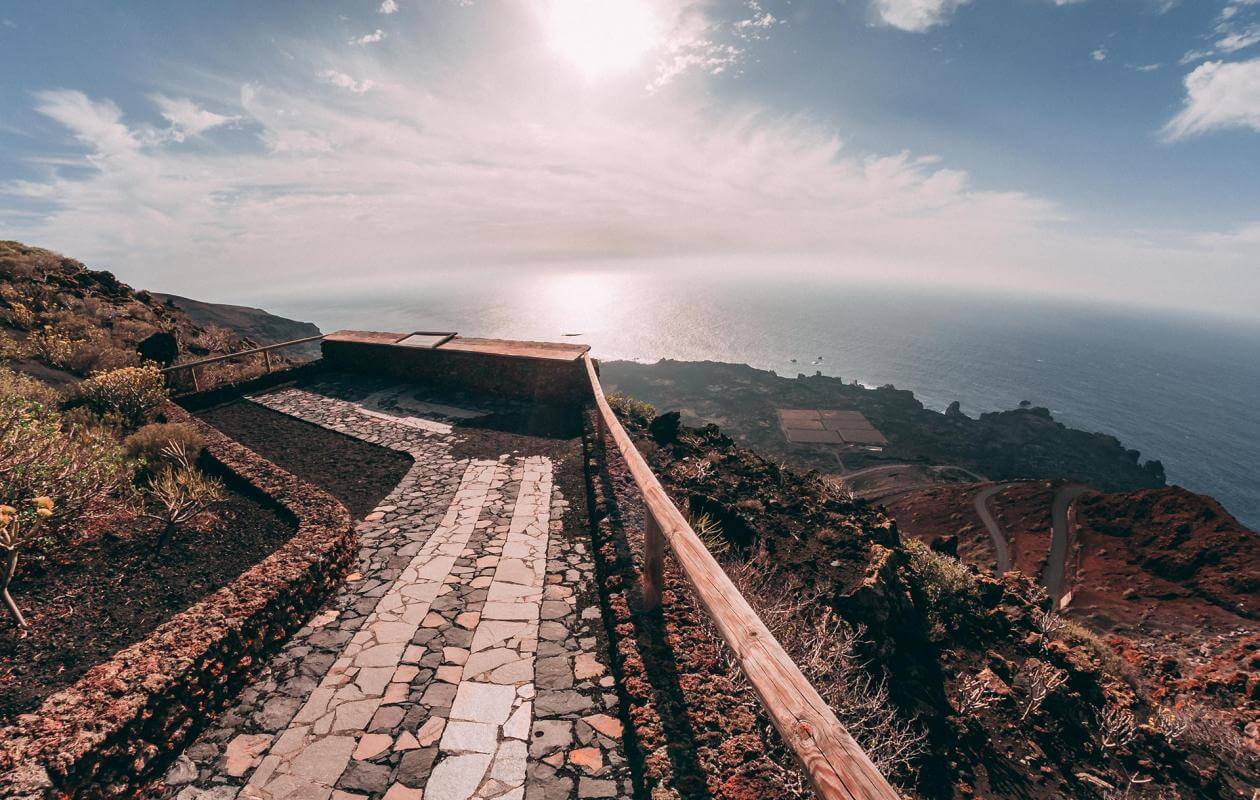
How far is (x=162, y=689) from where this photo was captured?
2707 mm

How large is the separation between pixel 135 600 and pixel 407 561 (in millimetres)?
1958

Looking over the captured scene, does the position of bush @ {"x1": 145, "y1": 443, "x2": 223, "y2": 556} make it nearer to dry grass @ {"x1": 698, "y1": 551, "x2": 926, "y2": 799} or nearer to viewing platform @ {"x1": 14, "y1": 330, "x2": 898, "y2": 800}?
viewing platform @ {"x1": 14, "y1": 330, "x2": 898, "y2": 800}

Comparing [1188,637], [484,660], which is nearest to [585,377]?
[484,660]

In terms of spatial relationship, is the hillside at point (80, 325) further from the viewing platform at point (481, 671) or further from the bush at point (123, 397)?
the viewing platform at point (481, 671)

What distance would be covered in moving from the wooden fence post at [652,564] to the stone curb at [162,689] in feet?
9.58

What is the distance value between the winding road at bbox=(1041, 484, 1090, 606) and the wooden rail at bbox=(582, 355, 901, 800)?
23394 millimetres

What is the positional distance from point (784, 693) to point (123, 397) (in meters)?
11.0

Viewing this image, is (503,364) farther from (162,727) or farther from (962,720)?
(962,720)

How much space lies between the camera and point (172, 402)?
28.7ft

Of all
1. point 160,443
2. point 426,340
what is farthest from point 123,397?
point 426,340

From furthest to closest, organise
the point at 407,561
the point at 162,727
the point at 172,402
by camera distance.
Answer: the point at 172,402, the point at 407,561, the point at 162,727

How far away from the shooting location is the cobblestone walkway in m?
2.65

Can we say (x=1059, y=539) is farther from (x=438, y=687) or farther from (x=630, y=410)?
→ (x=438, y=687)

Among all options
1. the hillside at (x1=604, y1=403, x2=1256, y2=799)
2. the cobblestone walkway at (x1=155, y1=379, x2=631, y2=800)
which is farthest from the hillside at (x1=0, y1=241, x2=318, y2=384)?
the hillside at (x1=604, y1=403, x2=1256, y2=799)
